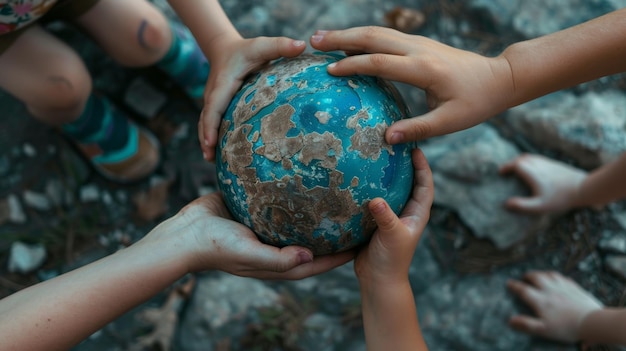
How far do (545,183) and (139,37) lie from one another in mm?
2211

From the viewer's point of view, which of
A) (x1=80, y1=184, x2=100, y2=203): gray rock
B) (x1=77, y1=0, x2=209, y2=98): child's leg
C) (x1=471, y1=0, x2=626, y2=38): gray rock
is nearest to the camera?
(x1=77, y1=0, x2=209, y2=98): child's leg

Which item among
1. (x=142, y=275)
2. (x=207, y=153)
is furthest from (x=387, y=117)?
(x=142, y=275)

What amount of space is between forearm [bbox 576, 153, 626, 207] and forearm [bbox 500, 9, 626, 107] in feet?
2.43

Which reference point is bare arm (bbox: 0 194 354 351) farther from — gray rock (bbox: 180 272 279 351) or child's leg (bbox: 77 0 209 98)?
child's leg (bbox: 77 0 209 98)

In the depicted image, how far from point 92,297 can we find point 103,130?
1251mm

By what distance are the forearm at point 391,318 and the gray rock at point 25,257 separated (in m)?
1.85

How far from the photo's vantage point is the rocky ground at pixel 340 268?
2652 millimetres

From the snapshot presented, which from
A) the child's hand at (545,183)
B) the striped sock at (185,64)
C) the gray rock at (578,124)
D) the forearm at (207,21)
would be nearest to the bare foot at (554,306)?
the child's hand at (545,183)

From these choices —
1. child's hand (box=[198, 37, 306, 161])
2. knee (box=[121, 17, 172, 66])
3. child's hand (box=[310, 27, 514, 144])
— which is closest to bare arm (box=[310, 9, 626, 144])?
child's hand (box=[310, 27, 514, 144])

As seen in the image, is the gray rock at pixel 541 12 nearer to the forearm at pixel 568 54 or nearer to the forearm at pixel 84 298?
the forearm at pixel 568 54

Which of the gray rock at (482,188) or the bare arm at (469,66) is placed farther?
the gray rock at (482,188)

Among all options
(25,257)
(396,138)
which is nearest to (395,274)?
(396,138)

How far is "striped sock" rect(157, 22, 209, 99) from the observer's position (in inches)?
111

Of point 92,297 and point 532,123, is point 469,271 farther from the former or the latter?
point 92,297
